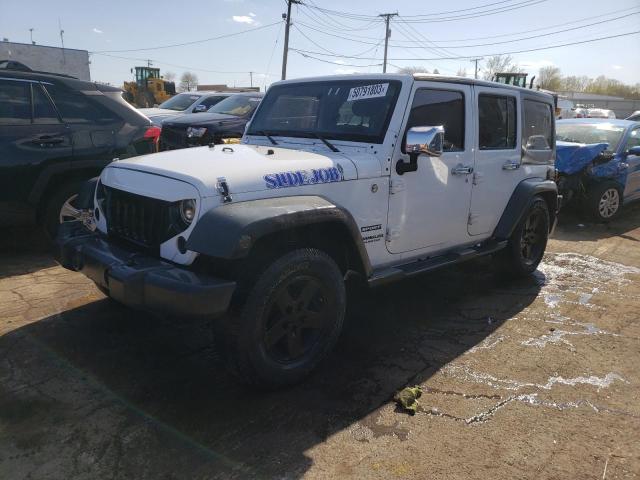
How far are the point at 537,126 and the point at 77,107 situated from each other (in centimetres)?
474

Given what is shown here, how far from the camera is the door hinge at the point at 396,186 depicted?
3.43 m

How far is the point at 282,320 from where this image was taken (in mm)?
2912

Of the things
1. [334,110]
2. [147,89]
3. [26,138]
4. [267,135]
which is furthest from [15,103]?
[147,89]

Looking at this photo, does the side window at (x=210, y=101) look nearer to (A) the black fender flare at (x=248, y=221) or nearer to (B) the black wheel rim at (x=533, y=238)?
(B) the black wheel rim at (x=533, y=238)

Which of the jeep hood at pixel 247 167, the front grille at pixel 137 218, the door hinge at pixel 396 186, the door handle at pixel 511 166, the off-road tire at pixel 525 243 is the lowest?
the off-road tire at pixel 525 243

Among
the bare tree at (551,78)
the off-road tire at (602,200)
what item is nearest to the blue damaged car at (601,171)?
the off-road tire at (602,200)

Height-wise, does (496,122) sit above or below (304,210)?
above

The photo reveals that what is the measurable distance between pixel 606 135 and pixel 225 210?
802 cm

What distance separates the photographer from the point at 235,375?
2826mm

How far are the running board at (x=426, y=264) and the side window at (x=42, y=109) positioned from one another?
371cm

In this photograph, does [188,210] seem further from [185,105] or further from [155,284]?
[185,105]

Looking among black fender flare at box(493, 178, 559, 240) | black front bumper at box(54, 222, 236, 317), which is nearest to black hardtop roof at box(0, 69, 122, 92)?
black front bumper at box(54, 222, 236, 317)

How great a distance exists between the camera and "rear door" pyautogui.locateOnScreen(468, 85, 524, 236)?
14.0 feet

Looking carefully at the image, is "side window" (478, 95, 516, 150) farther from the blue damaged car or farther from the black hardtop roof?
the black hardtop roof
